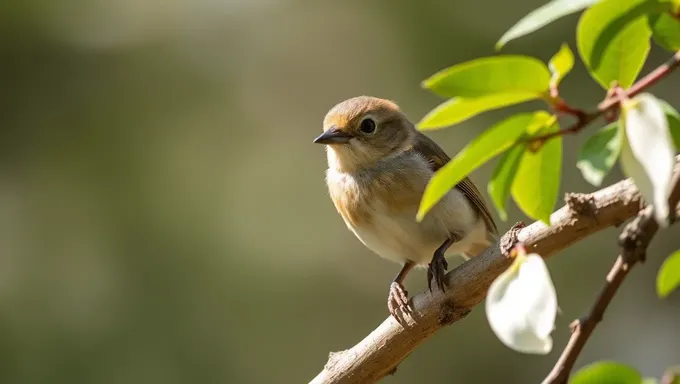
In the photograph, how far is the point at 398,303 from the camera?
3006 millimetres

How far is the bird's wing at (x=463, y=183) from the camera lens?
397 centimetres

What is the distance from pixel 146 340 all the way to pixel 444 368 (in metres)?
2.48

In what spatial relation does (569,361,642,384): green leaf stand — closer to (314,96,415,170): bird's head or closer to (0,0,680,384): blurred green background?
(314,96,415,170): bird's head

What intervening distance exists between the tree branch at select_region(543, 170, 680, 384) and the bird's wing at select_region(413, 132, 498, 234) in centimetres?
260

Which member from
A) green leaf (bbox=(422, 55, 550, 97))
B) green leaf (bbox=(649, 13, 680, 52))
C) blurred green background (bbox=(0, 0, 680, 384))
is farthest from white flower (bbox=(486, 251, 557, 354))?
blurred green background (bbox=(0, 0, 680, 384))

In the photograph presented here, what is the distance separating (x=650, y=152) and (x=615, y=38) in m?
0.23

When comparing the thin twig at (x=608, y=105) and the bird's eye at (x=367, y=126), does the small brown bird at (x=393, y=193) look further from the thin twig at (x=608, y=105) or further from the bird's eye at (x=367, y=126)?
the thin twig at (x=608, y=105)

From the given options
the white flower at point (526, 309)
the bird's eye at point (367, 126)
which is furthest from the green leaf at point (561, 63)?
the bird's eye at point (367, 126)

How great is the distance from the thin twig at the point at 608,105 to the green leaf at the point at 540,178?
0.05 feet

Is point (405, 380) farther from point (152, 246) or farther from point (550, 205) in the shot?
point (550, 205)

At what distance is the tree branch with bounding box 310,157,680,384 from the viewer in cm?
180

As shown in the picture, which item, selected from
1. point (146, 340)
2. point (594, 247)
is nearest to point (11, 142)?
point (146, 340)

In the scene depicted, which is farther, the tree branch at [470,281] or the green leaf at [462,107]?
the tree branch at [470,281]


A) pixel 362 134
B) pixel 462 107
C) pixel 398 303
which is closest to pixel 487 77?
pixel 462 107
